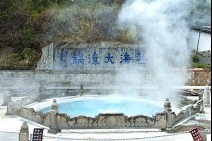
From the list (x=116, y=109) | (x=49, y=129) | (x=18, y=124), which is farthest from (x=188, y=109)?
(x=18, y=124)

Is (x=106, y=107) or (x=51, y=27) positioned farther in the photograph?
(x=51, y=27)

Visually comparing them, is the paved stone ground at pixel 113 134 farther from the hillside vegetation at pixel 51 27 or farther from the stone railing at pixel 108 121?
the hillside vegetation at pixel 51 27

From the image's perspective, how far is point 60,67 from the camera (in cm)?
2398

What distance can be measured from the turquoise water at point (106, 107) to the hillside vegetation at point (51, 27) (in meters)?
7.09

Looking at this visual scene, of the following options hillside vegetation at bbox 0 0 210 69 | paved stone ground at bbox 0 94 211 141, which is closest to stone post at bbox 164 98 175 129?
paved stone ground at bbox 0 94 211 141

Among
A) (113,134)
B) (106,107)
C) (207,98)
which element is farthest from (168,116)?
(106,107)

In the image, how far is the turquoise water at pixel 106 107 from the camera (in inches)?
664

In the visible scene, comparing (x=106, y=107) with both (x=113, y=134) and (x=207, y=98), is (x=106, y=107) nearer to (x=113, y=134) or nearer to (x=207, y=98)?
(x=207, y=98)

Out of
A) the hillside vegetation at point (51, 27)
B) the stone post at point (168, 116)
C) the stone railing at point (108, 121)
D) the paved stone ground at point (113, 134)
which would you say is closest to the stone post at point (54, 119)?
the stone railing at point (108, 121)

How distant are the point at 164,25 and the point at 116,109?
324 inches

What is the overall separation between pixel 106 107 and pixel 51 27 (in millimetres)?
10600

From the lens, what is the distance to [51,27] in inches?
1061

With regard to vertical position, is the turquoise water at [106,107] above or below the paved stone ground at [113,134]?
above

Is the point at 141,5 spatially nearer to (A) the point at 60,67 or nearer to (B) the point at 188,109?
(A) the point at 60,67
